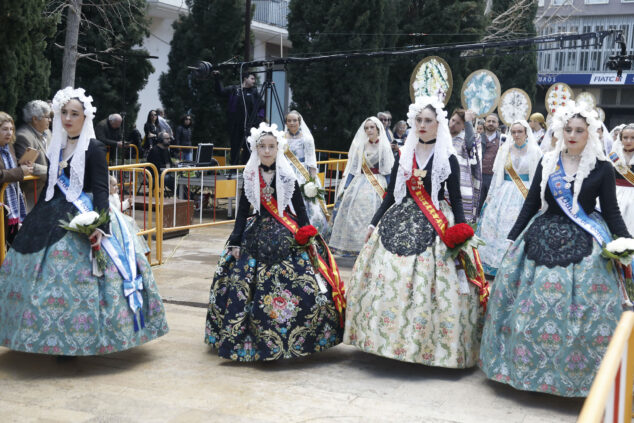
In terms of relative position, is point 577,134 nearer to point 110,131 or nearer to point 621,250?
point 621,250

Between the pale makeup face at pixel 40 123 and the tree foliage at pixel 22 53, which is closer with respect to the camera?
the pale makeup face at pixel 40 123

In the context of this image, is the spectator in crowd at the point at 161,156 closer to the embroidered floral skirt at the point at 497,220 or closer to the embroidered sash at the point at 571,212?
the embroidered floral skirt at the point at 497,220

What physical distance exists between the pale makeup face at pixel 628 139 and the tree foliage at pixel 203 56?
45.1 ft

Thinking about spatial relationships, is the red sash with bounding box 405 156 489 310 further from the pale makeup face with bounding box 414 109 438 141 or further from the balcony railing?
the balcony railing

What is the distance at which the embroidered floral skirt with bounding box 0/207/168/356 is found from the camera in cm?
479

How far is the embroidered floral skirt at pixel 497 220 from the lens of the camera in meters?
8.53

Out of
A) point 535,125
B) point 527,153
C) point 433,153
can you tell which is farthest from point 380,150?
point 433,153

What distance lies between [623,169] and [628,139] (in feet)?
1.00

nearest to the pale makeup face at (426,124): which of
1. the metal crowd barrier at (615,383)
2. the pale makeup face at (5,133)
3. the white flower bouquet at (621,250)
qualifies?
the white flower bouquet at (621,250)

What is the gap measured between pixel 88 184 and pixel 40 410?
155 cm

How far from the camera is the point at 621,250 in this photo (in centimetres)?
436

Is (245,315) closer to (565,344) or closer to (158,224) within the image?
(565,344)

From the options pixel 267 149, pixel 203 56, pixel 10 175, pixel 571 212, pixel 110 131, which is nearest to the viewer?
pixel 571 212

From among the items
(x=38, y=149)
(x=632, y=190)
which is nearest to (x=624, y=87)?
(x=632, y=190)
